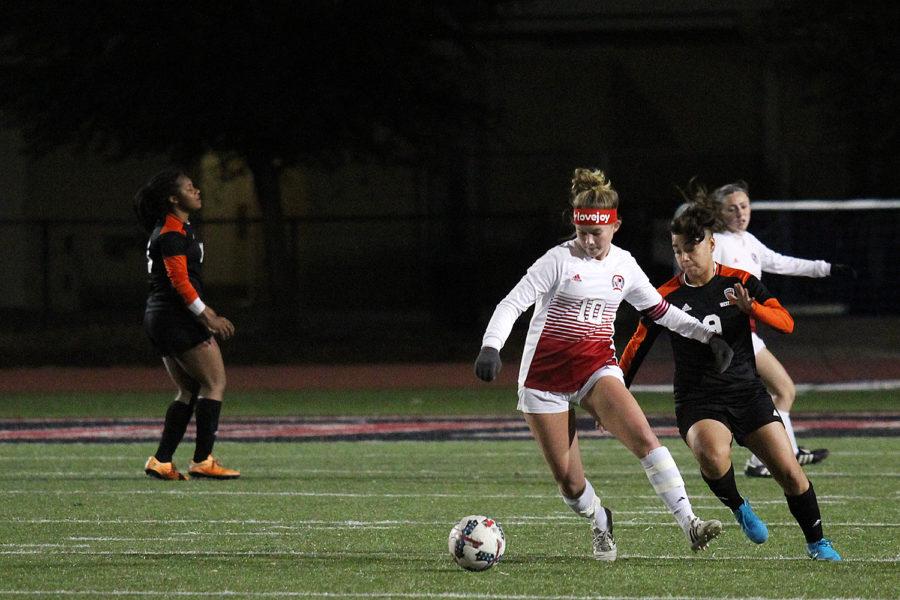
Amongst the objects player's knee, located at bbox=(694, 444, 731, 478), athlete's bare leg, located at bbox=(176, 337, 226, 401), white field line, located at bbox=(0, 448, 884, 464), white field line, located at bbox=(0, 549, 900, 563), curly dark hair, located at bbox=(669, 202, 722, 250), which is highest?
curly dark hair, located at bbox=(669, 202, 722, 250)

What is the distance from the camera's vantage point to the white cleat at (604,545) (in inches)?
296

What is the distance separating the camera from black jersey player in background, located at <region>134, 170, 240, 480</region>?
10836mm

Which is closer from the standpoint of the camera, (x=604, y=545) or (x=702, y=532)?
(x=702, y=532)

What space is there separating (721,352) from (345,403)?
37.7ft

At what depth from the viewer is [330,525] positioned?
29.0 ft

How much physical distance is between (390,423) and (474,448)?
2.62 metres

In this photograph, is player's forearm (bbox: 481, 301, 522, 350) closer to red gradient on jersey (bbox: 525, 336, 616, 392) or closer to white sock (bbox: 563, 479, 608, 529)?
red gradient on jersey (bbox: 525, 336, 616, 392)

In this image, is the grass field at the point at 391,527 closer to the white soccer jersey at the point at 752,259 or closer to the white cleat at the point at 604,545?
the white cleat at the point at 604,545

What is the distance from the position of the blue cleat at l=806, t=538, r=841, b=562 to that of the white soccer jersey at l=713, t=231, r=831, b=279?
11.7 feet

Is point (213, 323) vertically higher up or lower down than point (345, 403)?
higher up

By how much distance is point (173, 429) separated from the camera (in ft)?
36.0

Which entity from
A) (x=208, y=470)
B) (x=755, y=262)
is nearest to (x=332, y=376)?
(x=208, y=470)

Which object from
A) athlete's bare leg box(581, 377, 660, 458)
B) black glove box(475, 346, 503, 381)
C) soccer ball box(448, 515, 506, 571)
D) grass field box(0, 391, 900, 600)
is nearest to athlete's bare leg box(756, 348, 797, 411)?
grass field box(0, 391, 900, 600)

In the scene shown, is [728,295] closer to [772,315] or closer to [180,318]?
[772,315]
